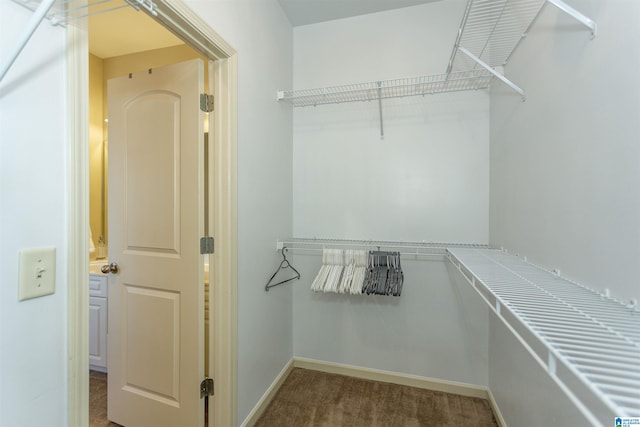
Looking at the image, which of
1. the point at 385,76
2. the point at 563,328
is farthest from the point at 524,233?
the point at 385,76

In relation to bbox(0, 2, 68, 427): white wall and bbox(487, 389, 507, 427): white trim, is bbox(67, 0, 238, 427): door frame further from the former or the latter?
bbox(487, 389, 507, 427): white trim

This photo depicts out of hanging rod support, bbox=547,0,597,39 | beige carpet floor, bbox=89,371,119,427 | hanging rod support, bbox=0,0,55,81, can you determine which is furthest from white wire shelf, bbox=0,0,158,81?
beige carpet floor, bbox=89,371,119,427

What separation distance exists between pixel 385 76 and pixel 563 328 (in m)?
2.13

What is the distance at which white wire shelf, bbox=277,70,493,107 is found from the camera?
194 cm

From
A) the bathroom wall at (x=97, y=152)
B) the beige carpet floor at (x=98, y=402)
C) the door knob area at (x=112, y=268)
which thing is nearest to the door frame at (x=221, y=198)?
the door knob area at (x=112, y=268)

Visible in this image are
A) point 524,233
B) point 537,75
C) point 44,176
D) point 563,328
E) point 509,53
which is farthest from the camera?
point 509,53

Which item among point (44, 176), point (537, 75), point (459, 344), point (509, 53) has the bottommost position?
point (459, 344)

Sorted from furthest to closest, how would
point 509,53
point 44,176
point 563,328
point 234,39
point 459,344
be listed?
point 459,344, point 509,53, point 234,39, point 44,176, point 563,328

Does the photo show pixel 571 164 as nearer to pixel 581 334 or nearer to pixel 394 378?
pixel 581 334

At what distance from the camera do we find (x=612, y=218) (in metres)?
0.82

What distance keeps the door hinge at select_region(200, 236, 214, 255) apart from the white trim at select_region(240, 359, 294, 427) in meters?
1.06

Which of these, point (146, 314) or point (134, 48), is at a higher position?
point (134, 48)

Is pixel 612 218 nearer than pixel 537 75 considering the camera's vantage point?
Yes

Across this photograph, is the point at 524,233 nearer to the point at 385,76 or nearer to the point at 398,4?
the point at 385,76
